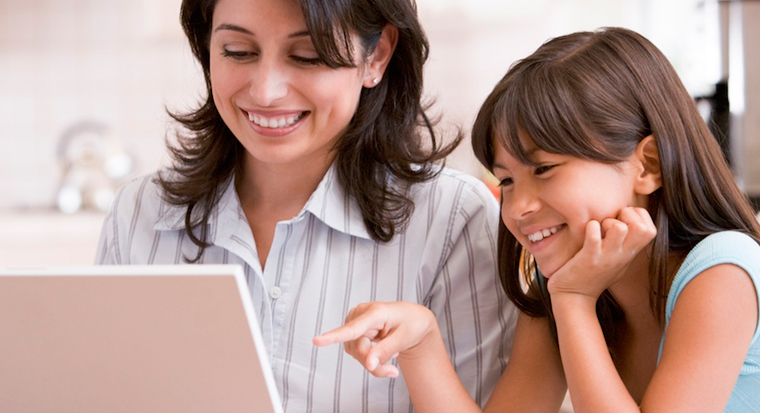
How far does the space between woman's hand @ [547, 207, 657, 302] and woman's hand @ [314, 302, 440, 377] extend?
0.18 metres

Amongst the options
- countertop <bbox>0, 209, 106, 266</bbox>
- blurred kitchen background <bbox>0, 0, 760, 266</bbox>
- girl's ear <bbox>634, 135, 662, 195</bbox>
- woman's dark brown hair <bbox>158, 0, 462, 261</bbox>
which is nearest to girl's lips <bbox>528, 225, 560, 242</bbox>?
girl's ear <bbox>634, 135, 662, 195</bbox>

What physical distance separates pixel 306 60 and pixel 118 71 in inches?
105

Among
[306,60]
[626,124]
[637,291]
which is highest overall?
[306,60]

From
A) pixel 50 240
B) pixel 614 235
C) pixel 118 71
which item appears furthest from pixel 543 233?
pixel 118 71

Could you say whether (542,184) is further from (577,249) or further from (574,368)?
(574,368)

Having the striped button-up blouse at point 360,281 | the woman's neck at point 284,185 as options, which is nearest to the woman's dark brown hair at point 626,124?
the striped button-up blouse at point 360,281

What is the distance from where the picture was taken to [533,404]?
1.17 m

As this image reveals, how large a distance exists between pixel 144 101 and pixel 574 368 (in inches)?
118

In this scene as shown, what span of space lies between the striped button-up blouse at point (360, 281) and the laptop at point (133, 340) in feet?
1.69

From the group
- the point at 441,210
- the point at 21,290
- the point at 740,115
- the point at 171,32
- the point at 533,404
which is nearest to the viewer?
the point at 21,290

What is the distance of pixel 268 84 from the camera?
119 cm

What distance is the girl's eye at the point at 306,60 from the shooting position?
1.21 metres

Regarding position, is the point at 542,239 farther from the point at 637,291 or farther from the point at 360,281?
the point at 360,281

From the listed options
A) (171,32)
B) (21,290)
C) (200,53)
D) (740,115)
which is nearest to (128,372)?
(21,290)
